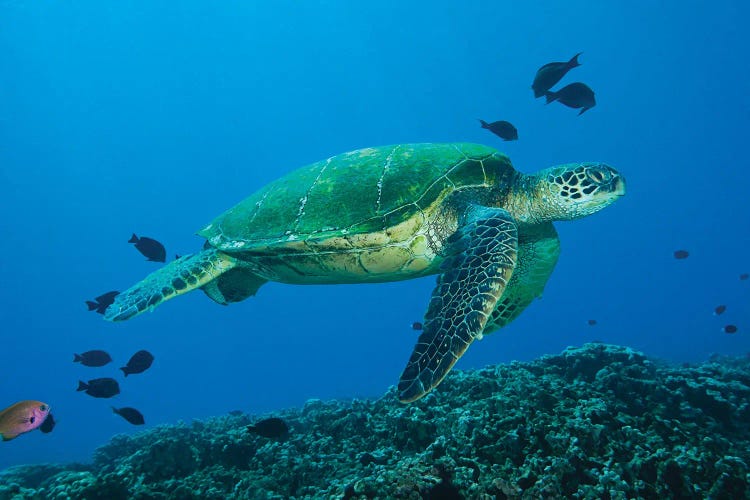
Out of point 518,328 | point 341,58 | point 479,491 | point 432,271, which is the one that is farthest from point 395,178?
point 341,58

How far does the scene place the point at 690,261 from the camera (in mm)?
96062

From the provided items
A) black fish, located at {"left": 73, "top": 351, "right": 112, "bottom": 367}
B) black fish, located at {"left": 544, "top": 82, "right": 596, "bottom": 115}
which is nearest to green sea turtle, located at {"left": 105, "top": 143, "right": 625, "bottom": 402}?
black fish, located at {"left": 544, "top": 82, "right": 596, "bottom": 115}

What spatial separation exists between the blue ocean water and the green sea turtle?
5558 cm

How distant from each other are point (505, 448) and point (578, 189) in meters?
3.49

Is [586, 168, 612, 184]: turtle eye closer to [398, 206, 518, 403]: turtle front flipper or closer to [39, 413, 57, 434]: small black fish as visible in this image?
[398, 206, 518, 403]: turtle front flipper

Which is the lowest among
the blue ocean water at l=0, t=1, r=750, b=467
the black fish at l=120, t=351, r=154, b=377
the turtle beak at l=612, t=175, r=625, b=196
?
the black fish at l=120, t=351, r=154, b=377

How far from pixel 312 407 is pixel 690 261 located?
12362 cm

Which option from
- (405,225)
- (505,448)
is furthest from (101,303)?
(505,448)

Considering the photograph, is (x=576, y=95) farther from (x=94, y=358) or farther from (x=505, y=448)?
(x=94, y=358)

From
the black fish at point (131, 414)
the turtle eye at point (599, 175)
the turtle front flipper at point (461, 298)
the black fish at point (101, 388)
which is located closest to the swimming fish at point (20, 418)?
the black fish at point (101, 388)

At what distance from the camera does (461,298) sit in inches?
126

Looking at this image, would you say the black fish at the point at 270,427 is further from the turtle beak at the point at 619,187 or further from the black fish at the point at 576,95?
the black fish at the point at 576,95

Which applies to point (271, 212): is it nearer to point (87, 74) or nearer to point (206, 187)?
point (206, 187)

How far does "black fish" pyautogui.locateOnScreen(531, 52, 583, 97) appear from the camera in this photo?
19.1ft
